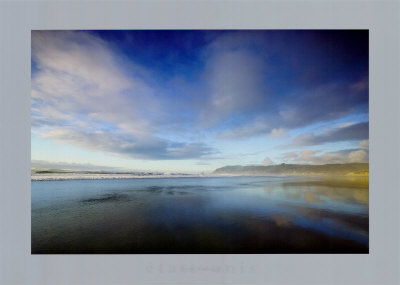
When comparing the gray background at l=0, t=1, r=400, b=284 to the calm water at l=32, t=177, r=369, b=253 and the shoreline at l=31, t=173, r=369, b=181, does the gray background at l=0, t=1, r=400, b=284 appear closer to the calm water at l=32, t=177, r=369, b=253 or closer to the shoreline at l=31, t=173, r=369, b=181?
the calm water at l=32, t=177, r=369, b=253

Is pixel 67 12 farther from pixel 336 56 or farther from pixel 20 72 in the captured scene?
pixel 336 56

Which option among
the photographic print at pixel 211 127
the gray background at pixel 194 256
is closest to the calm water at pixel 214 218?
the photographic print at pixel 211 127

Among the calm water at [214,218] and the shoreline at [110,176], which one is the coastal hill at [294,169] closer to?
the shoreline at [110,176]

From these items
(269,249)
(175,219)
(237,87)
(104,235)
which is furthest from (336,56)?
(104,235)

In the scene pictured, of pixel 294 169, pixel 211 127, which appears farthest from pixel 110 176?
pixel 294 169

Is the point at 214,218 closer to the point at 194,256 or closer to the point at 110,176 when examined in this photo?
the point at 194,256

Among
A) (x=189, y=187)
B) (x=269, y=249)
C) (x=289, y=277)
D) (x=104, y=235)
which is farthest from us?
(x=189, y=187)
